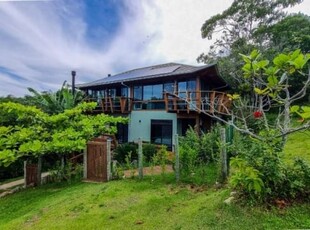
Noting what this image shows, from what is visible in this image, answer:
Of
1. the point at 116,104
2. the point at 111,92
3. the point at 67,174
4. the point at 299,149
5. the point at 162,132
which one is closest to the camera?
the point at 67,174

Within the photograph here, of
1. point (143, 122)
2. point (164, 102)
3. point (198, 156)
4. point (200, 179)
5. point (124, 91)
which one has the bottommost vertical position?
point (200, 179)

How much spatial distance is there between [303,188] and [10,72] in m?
14.7

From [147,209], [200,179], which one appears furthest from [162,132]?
[147,209]

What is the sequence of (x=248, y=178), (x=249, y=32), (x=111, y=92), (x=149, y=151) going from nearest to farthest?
1. (x=248, y=178)
2. (x=149, y=151)
3. (x=111, y=92)
4. (x=249, y=32)

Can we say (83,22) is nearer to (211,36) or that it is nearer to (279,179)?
(279,179)

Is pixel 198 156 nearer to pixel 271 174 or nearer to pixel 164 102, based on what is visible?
pixel 271 174

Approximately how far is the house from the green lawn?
24.4ft

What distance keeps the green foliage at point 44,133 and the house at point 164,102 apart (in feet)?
17.5

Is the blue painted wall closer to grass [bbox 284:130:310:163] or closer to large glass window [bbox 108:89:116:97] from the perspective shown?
large glass window [bbox 108:89:116:97]

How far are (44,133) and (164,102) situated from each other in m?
8.97

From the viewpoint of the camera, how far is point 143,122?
17.3m

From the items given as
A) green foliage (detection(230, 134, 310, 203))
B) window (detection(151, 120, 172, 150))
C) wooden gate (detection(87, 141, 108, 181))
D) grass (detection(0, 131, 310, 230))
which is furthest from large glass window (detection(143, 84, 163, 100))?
green foliage (detection(230, 134, 310, 203))

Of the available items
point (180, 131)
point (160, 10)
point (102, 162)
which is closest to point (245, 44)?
point (180, 131)

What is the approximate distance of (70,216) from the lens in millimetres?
5406
